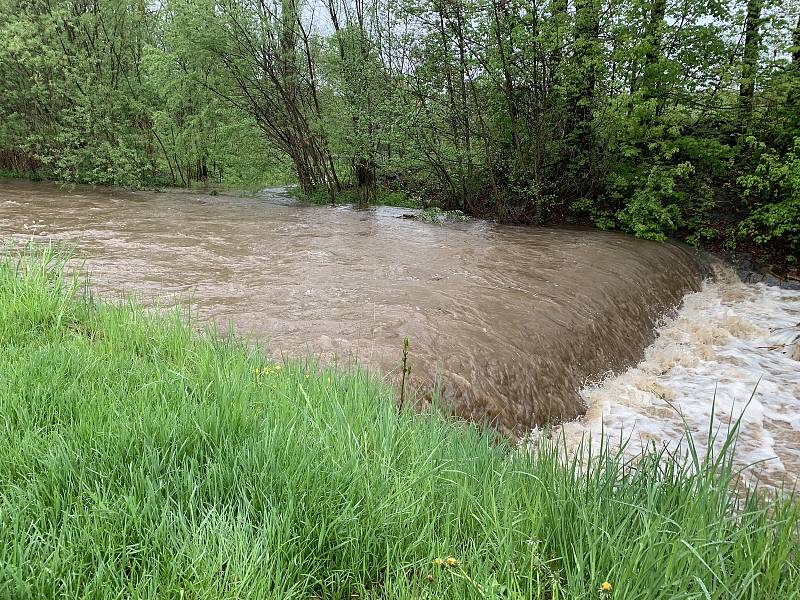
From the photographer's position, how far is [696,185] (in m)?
12.3

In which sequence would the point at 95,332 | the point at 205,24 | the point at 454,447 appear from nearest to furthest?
the point at 454,447, the point at 95,332, the point at 205,24

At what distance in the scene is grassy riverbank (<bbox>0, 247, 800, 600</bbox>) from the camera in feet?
5.20

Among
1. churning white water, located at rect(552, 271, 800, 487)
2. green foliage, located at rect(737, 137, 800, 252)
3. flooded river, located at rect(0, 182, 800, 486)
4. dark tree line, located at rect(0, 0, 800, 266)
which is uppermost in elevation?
dark tree line, located at rect(0, 0, 800, 266)

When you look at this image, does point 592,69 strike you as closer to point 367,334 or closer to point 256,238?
point 256,238

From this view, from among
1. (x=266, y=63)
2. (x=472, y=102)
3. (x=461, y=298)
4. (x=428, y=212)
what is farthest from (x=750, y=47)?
(x=266, y=63)

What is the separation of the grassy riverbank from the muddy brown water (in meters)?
2.19

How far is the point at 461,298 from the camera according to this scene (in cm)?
686

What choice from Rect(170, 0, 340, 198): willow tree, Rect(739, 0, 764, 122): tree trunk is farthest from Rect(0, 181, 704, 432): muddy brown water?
Rect(170, 0, 340, 198): willow tree

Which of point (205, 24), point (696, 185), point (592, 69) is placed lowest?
point (696, 185)

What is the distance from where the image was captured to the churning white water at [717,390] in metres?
5.08

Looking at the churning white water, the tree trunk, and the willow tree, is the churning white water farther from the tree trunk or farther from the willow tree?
the willow tree

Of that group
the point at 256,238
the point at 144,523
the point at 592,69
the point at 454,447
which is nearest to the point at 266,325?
the point at 454,447

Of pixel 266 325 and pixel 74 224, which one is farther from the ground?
pixel 74 224

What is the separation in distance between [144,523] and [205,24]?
1694 cm
